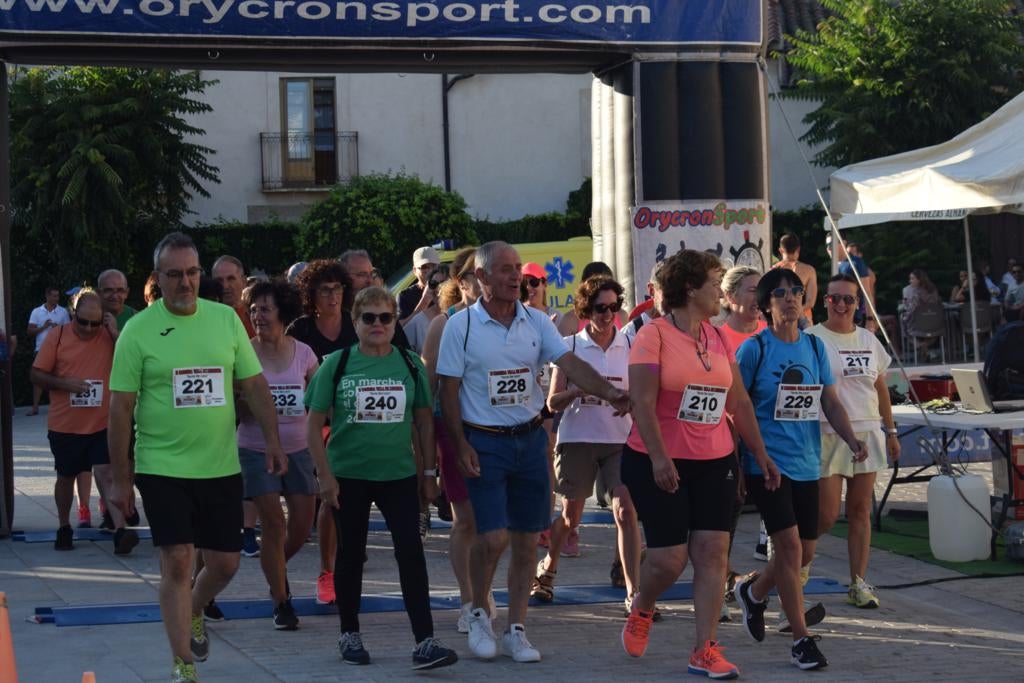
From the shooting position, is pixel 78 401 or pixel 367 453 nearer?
pixel 367 453

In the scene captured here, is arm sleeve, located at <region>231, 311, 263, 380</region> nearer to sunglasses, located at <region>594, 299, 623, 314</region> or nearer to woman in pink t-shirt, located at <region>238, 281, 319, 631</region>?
woman in pink t-shirt, located at <region>238, 281, 319, 631</region>

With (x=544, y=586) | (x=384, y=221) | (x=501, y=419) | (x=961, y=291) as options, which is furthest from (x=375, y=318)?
(x=384, y=221)

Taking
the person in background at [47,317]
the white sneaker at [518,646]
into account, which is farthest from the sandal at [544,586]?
the person in background at [47,317]

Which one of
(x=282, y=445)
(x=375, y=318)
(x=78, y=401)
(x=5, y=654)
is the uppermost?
(x=375, y=318)

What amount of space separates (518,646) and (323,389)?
5.05 ft

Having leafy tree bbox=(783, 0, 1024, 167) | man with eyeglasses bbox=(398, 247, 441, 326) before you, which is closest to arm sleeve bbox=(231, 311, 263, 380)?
man with eyeglasses bbox=(398, 247, 441, 326)

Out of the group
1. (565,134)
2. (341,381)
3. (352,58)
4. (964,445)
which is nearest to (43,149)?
(565,134)

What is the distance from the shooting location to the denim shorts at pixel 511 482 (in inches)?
290

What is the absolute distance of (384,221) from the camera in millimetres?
27641

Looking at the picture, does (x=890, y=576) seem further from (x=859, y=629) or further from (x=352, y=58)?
(x=352, y=58)

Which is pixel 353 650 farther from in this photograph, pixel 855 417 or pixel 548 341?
pixel 855 417

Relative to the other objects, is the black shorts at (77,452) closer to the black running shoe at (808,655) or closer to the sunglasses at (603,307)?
the sunglasses at (603,307)

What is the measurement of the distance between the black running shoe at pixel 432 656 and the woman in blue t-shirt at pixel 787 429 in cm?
161

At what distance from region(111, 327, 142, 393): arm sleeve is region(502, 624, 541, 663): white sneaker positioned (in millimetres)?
2180
